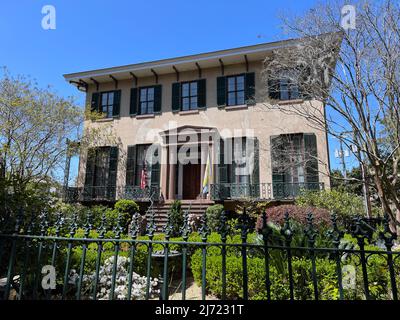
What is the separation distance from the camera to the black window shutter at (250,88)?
14.9m

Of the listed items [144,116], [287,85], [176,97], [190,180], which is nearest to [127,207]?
[190,180]

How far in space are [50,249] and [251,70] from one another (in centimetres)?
1366

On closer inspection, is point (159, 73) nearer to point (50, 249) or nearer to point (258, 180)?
point (258, 180)

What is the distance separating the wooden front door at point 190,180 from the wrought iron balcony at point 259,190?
2.25 m

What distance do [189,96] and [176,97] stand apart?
776 mm

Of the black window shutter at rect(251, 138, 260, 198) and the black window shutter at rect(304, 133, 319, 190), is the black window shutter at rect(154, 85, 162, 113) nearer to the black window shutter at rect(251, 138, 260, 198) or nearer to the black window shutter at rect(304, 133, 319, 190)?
the black window shutter at rect(251, 138, 260, 198)

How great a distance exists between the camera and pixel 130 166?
16.2 metres

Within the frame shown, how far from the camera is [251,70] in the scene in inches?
602

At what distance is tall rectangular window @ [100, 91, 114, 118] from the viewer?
694 inches

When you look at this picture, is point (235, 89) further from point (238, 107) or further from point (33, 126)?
point (33, 126)

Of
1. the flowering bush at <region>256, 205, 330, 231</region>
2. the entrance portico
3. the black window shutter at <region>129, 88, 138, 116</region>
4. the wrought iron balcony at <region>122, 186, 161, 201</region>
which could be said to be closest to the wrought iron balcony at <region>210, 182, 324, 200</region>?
the entrance portico

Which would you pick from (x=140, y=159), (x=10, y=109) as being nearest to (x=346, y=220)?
(x=140, y=159)

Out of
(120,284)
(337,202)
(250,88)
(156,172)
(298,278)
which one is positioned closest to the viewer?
(298,278)

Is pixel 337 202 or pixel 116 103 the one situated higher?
pixel 116 103
